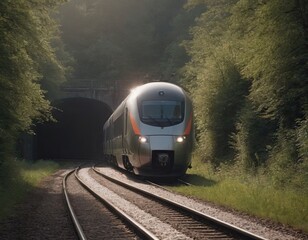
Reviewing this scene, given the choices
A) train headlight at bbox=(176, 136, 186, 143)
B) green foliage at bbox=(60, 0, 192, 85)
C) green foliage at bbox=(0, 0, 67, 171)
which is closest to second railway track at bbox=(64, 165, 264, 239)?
train headlight at bbox=(176, 136, 186, 143)

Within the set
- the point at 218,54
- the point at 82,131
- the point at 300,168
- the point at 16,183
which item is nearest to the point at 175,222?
the point at 300,168

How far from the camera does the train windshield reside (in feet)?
61.6

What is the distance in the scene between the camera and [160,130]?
18.5 m

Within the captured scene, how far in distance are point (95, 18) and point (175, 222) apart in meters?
71.0

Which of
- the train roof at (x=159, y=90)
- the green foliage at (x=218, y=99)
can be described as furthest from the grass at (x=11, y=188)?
the green foliage at (x=218, y=99)

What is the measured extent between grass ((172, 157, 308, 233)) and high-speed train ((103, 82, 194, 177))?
1.54 meters

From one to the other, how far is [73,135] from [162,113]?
47.2 metres

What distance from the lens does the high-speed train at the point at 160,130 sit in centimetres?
1827

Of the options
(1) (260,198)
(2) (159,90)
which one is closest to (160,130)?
(2) (159,90)

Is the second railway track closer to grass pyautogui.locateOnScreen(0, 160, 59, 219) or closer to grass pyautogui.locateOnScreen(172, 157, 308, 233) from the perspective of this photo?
grass pyautogui.locateOnScreen(172, 157, 308, 233)

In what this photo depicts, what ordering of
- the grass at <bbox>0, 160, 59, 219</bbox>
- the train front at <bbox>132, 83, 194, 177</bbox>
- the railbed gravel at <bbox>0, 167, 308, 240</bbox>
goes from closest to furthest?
the railbed gravel at <bbox>0, 167, 308, 240</bbox> < the grass at <bbox>0, 160, 59, 219</bbox> < the train front at <bbox>132, 83, 194, 177</bbox>

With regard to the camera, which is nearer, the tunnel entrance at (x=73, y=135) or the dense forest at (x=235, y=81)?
the dense forest at (x=235, y=81)

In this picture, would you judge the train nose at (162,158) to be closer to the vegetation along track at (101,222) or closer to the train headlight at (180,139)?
the train headlight at (180,139)

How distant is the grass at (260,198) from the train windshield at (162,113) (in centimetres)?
276
